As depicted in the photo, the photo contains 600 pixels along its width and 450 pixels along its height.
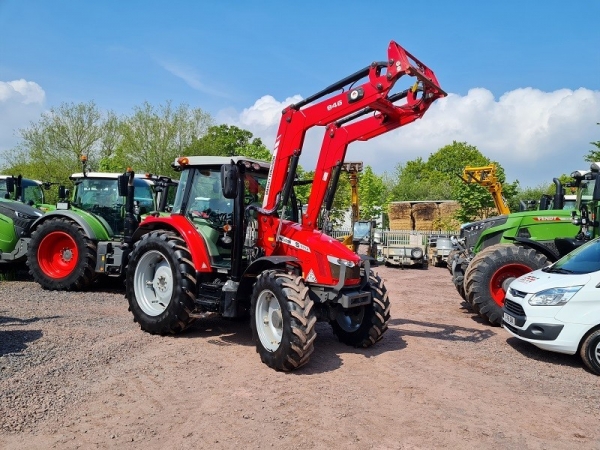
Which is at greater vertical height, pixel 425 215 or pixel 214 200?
pixel 425 215

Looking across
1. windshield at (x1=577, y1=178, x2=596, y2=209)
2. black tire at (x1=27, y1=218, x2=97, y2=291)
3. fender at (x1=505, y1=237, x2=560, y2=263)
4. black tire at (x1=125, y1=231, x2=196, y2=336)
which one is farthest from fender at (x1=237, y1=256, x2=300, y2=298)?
windshield at (x1=577, y1=178, x2=596, y2=209)

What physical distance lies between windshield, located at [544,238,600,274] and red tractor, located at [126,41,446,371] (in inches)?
96.1

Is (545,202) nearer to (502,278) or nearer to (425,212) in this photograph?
(502,278)

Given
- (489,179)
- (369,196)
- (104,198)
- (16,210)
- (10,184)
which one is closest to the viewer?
(104,198)

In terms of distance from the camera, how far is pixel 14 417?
4098 mm

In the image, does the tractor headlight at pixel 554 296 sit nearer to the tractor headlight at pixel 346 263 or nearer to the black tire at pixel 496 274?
the black tire at pixel 496 274

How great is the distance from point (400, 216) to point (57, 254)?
893 inches

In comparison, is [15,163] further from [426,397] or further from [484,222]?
[426,397]

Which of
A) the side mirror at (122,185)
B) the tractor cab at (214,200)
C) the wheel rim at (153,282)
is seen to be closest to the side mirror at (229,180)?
the tractor cab at (214,200)

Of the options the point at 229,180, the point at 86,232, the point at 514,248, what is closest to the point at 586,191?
the point at 514,248

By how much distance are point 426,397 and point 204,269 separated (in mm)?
3232

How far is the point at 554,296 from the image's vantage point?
6227mm

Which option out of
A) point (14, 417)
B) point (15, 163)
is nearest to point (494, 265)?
point (14, 417)

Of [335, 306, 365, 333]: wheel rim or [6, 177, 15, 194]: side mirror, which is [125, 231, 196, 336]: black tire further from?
[6, 177, 15, 194]: side mirror
